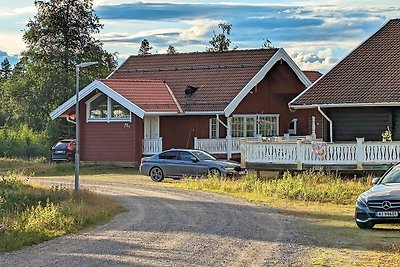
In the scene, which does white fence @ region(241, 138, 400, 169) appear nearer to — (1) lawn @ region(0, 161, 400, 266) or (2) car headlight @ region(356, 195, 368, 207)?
(1) lawn @ region(0, 161, 400, 266)

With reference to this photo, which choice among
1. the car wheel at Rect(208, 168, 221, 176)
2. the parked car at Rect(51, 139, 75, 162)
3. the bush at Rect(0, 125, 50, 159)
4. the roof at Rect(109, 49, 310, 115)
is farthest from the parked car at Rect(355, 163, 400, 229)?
the bush at Rect(0, 125, 50, 159)

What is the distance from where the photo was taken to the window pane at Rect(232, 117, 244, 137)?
44656 millimetres

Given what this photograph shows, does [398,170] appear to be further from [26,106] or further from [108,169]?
[26,106]

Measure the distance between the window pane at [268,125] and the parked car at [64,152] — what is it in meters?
10.1

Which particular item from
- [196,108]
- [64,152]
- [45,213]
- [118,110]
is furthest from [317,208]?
[64,152]

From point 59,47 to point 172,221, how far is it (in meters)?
38.4

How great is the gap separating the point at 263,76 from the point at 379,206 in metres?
26.3

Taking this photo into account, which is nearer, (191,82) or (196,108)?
(196,108)

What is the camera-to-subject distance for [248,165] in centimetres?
3353

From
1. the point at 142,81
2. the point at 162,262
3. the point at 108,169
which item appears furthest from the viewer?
the point at 142,81

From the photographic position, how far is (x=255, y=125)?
45.5 m

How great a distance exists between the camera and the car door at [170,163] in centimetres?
3512

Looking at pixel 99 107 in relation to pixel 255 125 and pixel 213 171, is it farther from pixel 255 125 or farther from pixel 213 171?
pixel 213 171

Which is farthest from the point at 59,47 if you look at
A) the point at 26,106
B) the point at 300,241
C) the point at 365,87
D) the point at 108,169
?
the point at 300,241
